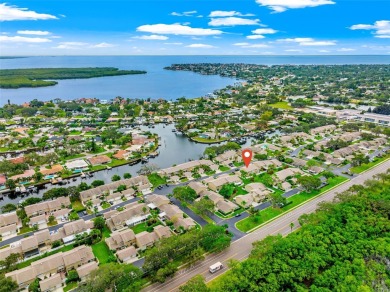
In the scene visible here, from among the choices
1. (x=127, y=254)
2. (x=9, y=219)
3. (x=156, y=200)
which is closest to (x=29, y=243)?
(x=9, y=219)

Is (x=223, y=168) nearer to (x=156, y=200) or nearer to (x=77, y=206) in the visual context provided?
(x=156, y=200)

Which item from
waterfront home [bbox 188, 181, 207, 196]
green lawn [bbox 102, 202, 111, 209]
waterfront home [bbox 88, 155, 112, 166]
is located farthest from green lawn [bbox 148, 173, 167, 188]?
waterfront home [bbox 88, 155, 112, 166]

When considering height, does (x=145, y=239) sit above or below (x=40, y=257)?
above

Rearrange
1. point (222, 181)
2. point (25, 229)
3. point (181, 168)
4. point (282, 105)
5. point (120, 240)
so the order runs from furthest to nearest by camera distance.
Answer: point (282, 105) < point (181, 168) < point (222, 181) < point (25, 229) < point (120, 240)

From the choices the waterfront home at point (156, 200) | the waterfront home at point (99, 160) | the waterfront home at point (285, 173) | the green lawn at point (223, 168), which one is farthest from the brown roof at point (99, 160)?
the waterfront home at point (285, 173)

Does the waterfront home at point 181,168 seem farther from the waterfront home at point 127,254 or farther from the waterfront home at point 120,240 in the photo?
the waterfront home at point 127,254
